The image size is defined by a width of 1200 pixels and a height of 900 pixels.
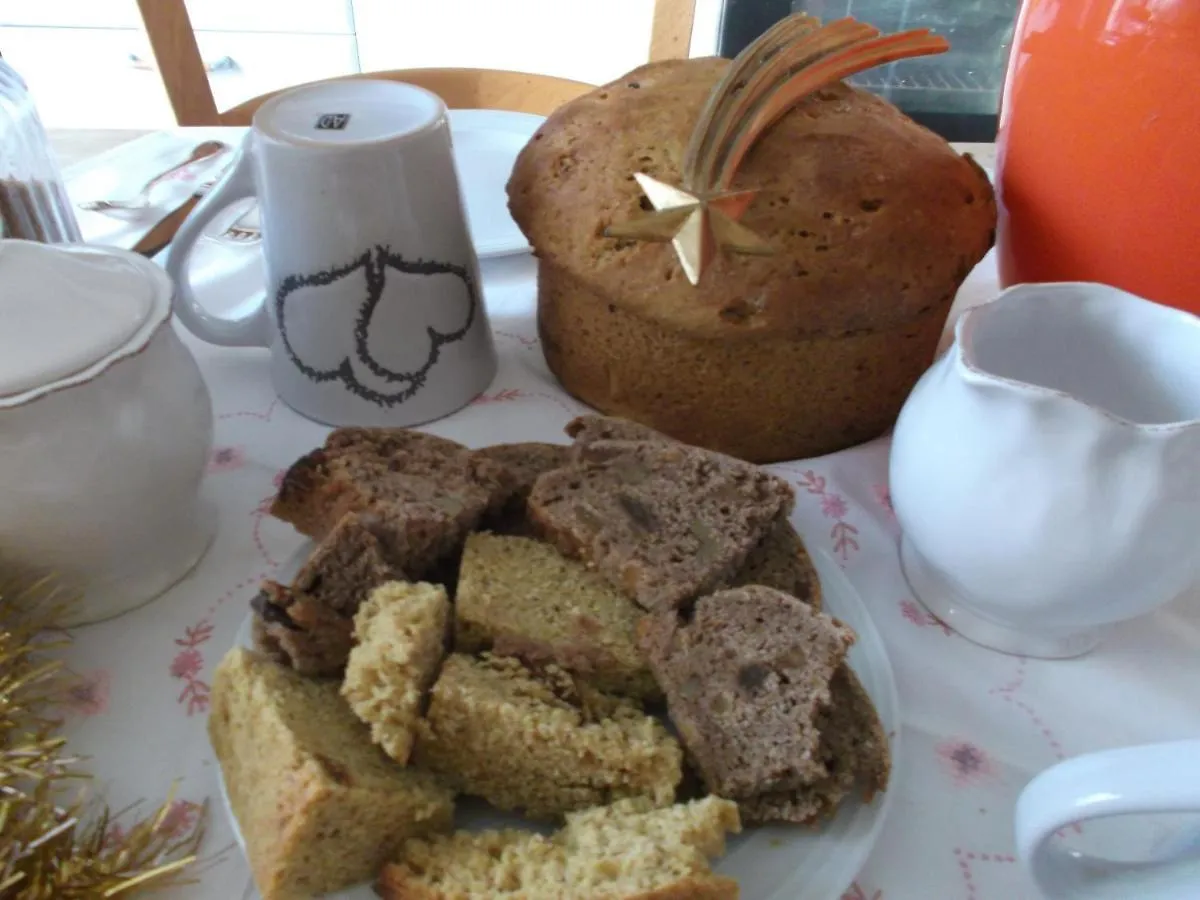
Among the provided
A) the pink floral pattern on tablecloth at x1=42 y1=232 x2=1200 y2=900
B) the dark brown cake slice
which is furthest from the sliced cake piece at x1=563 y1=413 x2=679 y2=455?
the pink floral pattern on tablecloth at x1=42 y1=232 x2=1200 y2=900

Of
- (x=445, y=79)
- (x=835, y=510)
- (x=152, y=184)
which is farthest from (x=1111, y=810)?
(x=445, y=79)

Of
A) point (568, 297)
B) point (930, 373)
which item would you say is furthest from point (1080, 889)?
point (568, 297)

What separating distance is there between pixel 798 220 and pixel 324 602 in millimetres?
496

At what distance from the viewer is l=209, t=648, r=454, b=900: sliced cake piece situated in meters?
0.53

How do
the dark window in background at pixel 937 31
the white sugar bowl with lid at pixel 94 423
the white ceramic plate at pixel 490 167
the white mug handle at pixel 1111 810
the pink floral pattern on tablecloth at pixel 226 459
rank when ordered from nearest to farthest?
the white mug handle at pixel 1111 810
the white sugar bowl with lid at pixel 94 423
the pink floral pattern on tablecloth at pixel 226 459
the white ceramic plate at pixel 490 167
the dark window in background at pixel 937 31

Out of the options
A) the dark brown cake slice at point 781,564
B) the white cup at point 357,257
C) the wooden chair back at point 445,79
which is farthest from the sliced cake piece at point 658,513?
the wooden chair back at point 445,79

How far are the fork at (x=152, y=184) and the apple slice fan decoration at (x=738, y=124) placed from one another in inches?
29.3

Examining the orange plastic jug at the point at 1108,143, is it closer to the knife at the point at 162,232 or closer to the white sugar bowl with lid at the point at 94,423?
the white sugar bowl with lid at the point at 94,423

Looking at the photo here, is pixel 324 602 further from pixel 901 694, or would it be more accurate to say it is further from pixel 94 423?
pixel 901 694

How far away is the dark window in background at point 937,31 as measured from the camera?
2074 mm

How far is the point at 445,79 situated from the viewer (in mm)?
1554

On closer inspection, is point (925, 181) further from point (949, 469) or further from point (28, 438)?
point (28, 438)

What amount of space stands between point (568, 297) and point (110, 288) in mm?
403

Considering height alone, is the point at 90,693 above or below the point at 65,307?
below
